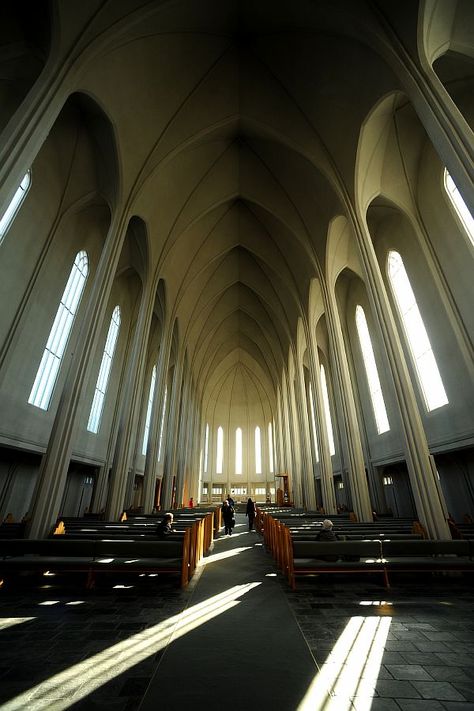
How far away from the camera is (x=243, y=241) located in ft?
66.5

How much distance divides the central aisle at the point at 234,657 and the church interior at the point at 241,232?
0.04m

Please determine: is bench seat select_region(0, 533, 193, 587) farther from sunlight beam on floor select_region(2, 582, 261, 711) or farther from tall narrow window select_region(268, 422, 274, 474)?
tall narrow window select_region(268, 422, 274, 474)

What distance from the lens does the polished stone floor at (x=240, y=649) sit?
2322mm

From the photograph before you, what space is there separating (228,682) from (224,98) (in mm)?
16437

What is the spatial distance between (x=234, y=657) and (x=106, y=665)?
111cm

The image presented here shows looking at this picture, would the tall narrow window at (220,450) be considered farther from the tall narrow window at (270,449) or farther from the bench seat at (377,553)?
the bench seat at (377,553)

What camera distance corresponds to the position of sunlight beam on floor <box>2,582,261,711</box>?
2.32 meters

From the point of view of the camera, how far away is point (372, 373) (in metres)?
16.3

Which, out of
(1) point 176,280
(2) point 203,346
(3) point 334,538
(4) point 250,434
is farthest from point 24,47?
(4) point 250,434

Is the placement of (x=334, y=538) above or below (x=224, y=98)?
below

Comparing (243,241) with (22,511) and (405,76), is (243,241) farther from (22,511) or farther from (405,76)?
(22,511)

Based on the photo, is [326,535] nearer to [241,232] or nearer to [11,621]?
[11,621]

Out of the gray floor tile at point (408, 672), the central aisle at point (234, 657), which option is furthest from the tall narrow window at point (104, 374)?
the gray floor tile at point (408, 672)

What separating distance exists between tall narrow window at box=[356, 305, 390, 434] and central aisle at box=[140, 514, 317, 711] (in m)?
12.2
